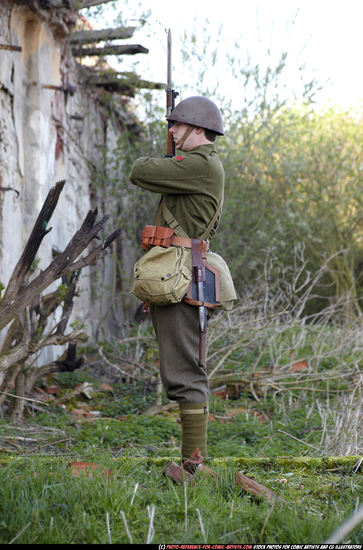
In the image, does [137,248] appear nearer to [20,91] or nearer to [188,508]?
[20,91]

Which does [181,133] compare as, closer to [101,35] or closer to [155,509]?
[155,509]

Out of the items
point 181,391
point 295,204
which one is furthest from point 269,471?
point 295,204

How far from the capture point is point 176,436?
472 centimetres

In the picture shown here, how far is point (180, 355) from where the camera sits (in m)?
3.12

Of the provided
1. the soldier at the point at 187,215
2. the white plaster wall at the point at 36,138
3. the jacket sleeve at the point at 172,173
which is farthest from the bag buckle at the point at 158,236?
the white plaster wall at the point at 36,138

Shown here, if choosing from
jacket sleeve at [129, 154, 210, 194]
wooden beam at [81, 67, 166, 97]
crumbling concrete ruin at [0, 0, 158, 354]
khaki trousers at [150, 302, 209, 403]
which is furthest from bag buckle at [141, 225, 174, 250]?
wooden beam at [81, 67, 166, 97]

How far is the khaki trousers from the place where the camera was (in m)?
3.09

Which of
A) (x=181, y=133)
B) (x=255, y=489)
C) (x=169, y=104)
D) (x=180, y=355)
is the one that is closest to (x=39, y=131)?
(x=169, y=104)

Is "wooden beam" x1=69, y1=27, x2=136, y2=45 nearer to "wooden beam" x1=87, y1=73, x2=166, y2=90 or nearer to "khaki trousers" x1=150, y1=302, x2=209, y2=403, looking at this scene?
"wooden beam" x1=87, y1=73, x2=166, y2=90

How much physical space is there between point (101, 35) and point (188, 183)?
14.8 feet

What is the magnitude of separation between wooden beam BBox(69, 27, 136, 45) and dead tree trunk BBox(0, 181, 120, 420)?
3.33 m

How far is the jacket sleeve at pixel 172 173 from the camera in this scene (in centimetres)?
310

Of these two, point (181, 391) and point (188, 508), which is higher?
point (181, 391)

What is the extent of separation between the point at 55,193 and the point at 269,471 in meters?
1.84
